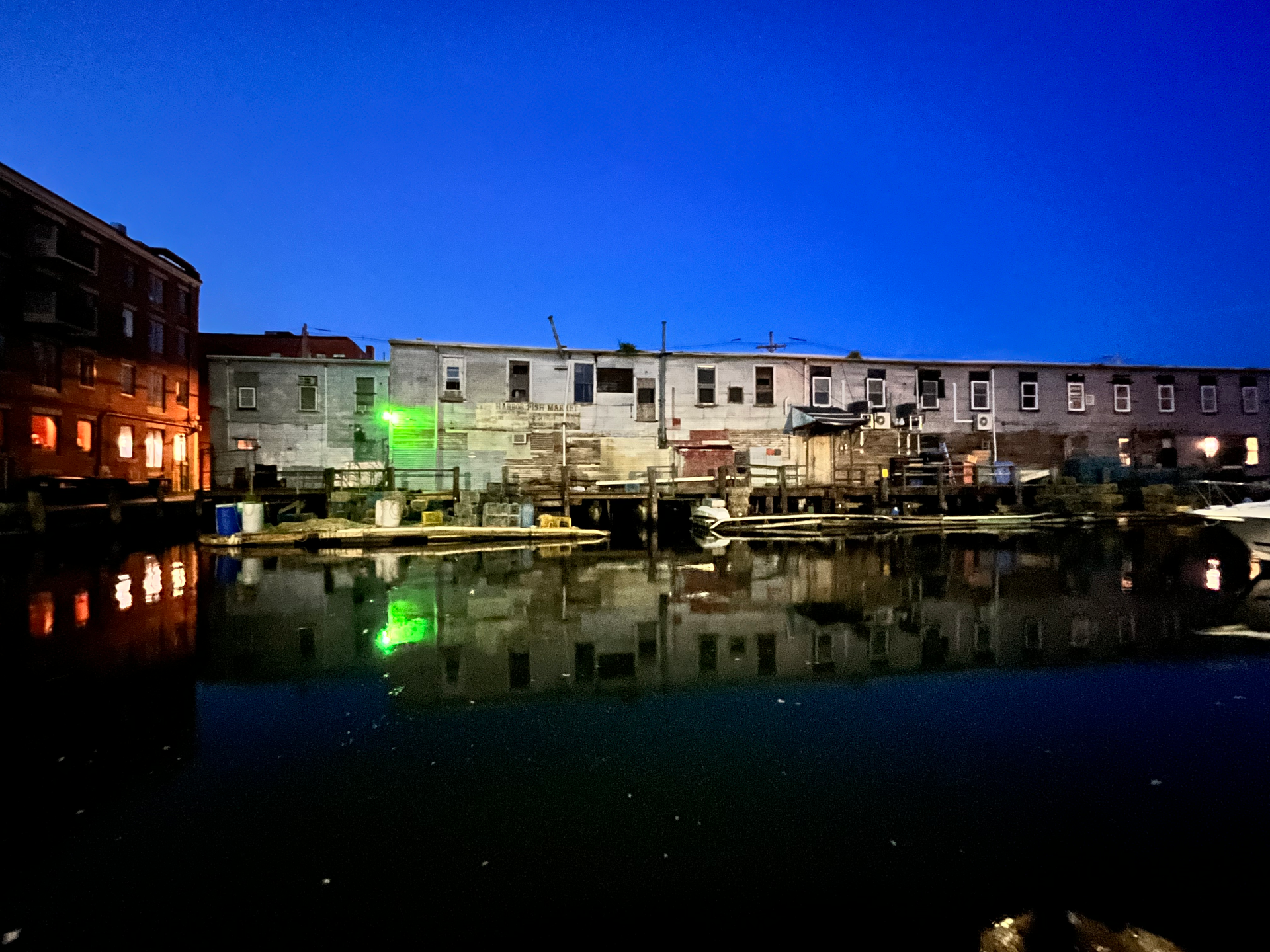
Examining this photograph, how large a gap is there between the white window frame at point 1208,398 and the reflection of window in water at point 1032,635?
37881 mm

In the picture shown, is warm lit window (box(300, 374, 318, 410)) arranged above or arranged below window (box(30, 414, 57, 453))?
above

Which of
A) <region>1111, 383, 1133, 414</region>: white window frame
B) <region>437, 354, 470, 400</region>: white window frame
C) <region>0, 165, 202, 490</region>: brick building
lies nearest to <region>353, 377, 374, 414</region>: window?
<region>437, 354, 470, 400</region>: white window frame

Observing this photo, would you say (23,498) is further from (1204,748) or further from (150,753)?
(1204,748)

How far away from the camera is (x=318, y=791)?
4.46m

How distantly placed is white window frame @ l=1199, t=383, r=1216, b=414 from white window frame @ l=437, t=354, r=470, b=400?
42.8 meters

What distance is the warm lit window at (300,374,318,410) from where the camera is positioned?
32.3 m

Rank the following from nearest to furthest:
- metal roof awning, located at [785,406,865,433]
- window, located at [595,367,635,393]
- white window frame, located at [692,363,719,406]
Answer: metal roof awning, located at [785,406,865,433], window, located at [595,367,635,393], white window frame, located at [692,363,719,406]

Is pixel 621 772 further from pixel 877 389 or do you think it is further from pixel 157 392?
pixel 157 392

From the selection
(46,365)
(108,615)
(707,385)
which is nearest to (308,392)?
(46,365)

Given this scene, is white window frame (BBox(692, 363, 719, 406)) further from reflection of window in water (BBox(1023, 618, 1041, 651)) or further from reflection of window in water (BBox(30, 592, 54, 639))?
reflection of window in water (BBox(30, 592, 54, 639))

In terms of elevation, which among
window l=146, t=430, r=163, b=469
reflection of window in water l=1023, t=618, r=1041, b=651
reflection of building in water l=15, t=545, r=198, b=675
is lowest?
reflection of window in water l=1023, t=618, r=1041, b=651

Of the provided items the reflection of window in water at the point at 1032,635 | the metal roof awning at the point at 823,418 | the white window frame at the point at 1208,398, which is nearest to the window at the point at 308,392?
the metal roof awning at the point at 823,418

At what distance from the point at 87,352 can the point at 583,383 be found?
25.1 m

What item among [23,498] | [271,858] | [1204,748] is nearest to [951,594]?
[1204,748]
